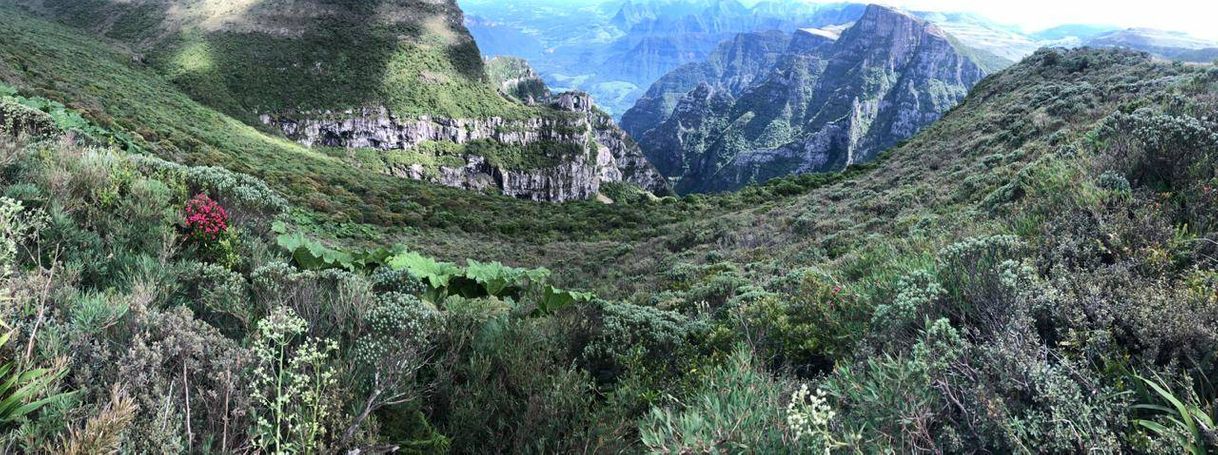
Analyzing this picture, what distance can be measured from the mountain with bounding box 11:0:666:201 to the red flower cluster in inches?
3210

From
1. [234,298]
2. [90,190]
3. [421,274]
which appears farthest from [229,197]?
[234,298]

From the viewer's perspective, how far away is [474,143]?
100375 mm

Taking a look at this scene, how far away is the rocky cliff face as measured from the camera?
85938 mm

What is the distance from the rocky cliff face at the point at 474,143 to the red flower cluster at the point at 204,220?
288ft

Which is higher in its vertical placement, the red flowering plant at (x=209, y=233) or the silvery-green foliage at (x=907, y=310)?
the silvery-green foliage at (x=907, y=310)

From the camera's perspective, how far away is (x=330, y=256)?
615cm

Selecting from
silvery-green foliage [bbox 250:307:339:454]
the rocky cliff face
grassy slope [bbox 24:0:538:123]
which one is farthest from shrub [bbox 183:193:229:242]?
the rocky cliff face

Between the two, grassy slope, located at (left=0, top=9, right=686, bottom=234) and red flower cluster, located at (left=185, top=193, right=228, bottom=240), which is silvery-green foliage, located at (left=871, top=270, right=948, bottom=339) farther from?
grassy slope, located at (left=0, top=9, right=686, bottom=234)

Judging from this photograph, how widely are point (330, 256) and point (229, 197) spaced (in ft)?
5.15

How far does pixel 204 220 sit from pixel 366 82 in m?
99.7

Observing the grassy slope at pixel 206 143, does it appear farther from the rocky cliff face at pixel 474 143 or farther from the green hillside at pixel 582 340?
the rocky cliff face at pixel 474 143

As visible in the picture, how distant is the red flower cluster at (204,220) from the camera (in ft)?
16.4

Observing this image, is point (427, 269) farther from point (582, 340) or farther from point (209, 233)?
point (582, 340)

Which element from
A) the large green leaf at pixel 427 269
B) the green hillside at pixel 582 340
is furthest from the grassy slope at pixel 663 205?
the large green leaf at pixel 427 269
